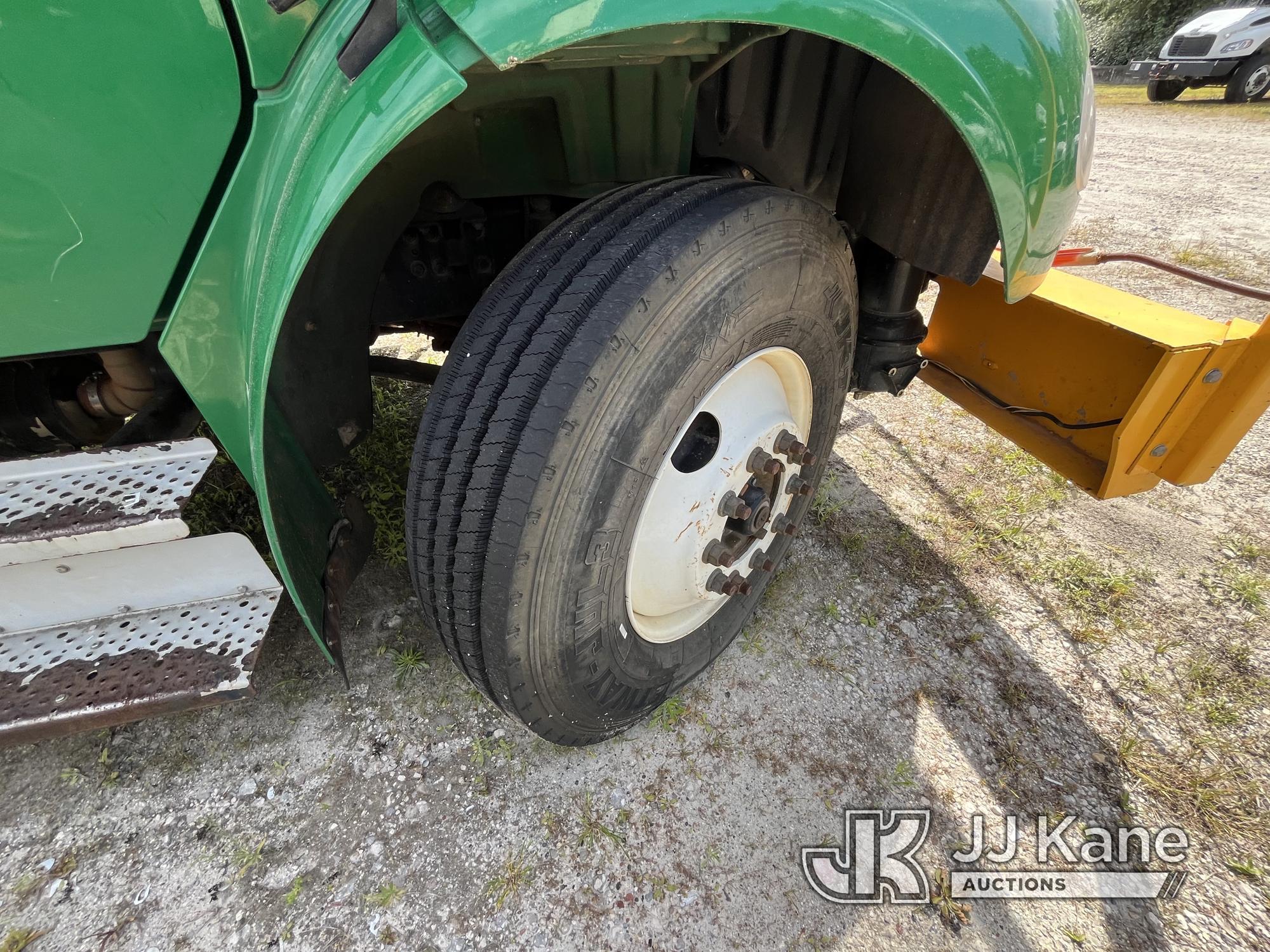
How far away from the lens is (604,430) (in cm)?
114

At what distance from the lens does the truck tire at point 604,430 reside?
1129mm

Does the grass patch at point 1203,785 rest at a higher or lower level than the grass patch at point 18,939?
higher

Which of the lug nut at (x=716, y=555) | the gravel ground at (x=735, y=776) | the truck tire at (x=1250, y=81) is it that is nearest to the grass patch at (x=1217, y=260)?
the gravel ground at (x=735, y=776)

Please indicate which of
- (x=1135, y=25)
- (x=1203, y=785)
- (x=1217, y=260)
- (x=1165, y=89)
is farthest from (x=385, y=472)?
(x=1135, y=25)

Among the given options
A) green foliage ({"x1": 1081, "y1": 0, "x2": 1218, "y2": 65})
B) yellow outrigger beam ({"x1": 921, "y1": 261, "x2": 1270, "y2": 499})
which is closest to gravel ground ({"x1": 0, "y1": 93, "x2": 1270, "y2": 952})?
Result: yellow outrigger beam ({"x1": 921, "y1": 261, "x2": 1270, "y2": 499})

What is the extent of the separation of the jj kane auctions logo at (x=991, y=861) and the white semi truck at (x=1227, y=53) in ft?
41.2

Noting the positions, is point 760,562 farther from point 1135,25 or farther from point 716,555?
point 1135,25

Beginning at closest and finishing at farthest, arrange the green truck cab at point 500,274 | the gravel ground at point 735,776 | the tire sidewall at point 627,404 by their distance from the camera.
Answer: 1. the green truck cab at point 500,274
2. the tire sidewall at point 627,404
3. the gravel ground at point 735,776

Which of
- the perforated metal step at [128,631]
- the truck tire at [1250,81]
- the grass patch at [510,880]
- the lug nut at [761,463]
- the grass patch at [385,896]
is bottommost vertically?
the grass patch at [385,896]

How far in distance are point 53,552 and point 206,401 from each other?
1.83ft

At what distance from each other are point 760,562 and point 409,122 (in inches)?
52.6

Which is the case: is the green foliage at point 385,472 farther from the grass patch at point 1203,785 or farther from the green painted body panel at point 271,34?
the grass patch at point 1203,785

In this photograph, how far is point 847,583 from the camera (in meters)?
2.19

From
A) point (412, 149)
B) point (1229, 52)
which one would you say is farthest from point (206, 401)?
point (1229, 52)
